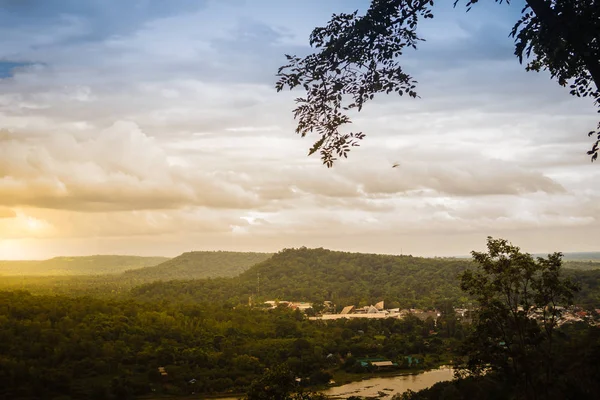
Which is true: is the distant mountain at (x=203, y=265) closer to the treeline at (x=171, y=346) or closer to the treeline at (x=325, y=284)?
the treeline at (x=325, y=284)

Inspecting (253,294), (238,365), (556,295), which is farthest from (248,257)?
(556,295)

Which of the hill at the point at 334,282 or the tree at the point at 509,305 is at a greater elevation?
the tree at the point at 509,305

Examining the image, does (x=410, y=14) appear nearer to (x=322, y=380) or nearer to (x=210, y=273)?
(x=322, y=380)

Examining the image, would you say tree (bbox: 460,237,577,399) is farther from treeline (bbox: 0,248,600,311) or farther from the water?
treeline (bbox: 0,248,600,311)

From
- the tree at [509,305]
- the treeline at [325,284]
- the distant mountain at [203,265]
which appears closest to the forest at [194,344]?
the tree at [509,305]

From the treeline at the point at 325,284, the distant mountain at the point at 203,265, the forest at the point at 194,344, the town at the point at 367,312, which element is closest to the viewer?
the forest at the point at 194,344

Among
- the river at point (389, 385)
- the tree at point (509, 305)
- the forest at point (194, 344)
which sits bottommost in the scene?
the river at point (389, 385)
